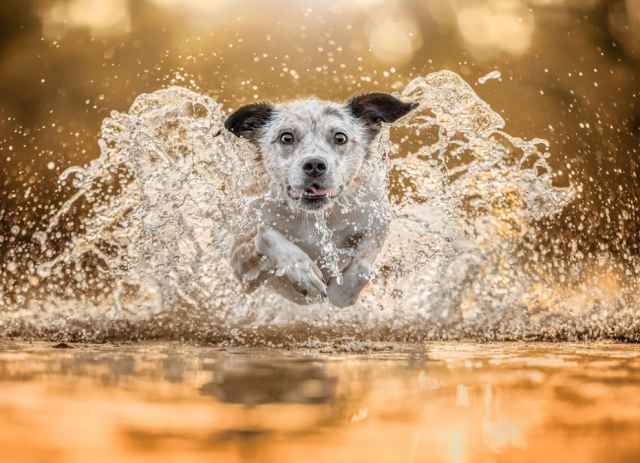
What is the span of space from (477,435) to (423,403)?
1.39ft

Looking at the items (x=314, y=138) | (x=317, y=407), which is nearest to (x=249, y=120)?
(x=314, y=138)

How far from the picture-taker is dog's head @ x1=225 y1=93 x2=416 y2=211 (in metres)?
4.63

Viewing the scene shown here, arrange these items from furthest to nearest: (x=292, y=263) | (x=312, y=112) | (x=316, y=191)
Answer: (x=312, y=112)
(x=316, y=191)
(x=292, y=263)

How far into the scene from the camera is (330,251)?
494 centimetres

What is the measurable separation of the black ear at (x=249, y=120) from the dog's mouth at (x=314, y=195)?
0.62m

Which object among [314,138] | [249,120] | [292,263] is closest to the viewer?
[292,263]

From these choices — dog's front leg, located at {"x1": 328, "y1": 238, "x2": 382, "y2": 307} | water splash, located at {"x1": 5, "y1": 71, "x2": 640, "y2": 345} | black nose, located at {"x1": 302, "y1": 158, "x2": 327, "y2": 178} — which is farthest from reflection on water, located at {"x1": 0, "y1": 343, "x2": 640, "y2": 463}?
black nose, located at {"x1": 302, "y1": 158, "x2": 327, "y2": 178}

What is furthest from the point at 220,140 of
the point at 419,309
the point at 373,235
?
the point at 419,309

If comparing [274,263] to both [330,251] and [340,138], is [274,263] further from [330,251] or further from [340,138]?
[340,138]

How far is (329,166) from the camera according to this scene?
15.1 ft

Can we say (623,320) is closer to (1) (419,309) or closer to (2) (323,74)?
(1) (419,309)

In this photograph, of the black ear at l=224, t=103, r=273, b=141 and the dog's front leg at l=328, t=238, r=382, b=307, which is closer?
the dog's front leg at l=328, t=238, r=382, b=307

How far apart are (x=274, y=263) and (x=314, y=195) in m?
0.44

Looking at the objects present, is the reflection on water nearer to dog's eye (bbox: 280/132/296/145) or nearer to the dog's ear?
dog's eye (bbox: 280/132/296/145)
